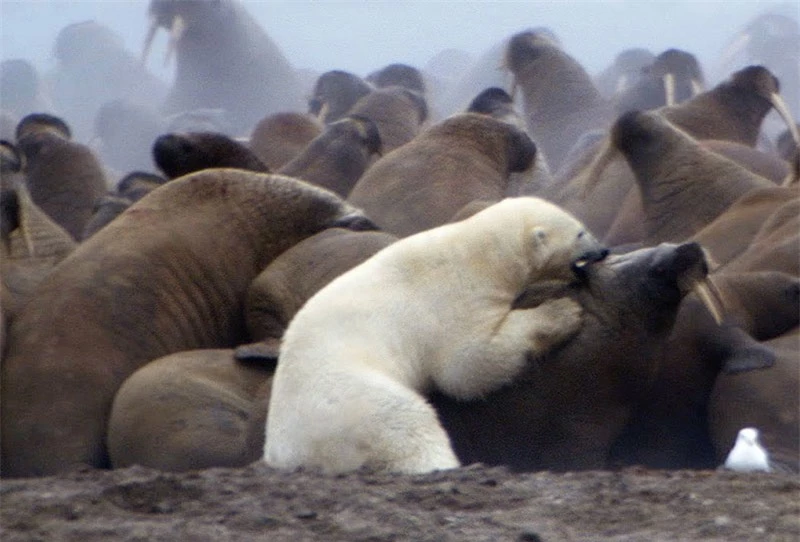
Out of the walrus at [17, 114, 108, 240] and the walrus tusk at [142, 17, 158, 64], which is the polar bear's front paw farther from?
the walrus tusk at [142, 17, 158, 64]

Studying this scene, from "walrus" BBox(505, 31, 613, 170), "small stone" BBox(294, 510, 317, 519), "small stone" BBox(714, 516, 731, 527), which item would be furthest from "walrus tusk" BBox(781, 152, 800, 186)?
"walrus" BBox(505, 31, 613, 170)

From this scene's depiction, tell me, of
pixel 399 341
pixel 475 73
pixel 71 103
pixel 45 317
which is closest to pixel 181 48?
pixel 475 73

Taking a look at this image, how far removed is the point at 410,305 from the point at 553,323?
1.31ft

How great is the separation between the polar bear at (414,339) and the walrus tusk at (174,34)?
48.6 feet

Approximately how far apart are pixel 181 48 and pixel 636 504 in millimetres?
18159

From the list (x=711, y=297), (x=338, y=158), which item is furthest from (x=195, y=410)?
(x=338, y=158)

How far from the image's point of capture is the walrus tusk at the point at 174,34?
18891mm

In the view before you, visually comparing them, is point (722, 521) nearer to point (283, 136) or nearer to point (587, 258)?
point (587, 258)

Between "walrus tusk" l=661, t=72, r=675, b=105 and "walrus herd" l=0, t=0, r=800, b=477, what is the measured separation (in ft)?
9.62

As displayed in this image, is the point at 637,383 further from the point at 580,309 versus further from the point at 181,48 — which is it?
the point at 181,48

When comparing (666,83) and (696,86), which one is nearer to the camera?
(666,83)

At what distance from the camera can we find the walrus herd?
4.12 metres

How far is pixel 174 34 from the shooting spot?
1941 centimetres

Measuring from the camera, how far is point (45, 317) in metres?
5.22
